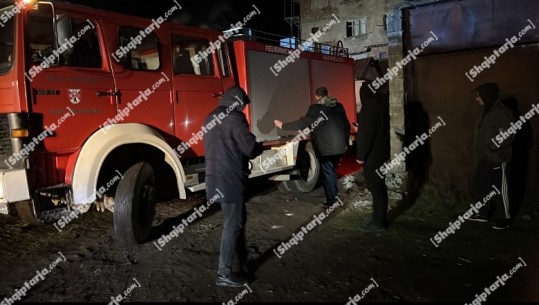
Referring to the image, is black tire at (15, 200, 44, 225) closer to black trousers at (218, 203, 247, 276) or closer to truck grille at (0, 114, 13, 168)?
truck grille at (0, 114, 13, 168)

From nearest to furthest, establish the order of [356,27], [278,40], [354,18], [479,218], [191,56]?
[479,218] < [191,56] < [278,40] < [354,18] < [356,27]

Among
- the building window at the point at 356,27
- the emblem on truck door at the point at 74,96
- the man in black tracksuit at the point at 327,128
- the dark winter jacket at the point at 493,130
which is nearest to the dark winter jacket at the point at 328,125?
the man in black tracksuit at the point at 327,128

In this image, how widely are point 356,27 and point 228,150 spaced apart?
2674cm

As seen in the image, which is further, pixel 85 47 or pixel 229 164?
pixel 85 47

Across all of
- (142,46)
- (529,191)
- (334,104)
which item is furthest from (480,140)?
(142,46)

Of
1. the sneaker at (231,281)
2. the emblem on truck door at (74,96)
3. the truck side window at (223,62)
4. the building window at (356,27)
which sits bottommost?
the sneaker at (231,281)

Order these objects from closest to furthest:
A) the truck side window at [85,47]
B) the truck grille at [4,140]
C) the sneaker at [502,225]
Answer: the truck grille at [4,140] < the truck side window at [85,47] < the sneaker at [502,225]

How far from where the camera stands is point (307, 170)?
309 inches

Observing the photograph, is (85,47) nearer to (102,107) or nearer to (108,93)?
(108,93)

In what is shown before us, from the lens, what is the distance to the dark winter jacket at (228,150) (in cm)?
365

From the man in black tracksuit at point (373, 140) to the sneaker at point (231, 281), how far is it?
2.07m

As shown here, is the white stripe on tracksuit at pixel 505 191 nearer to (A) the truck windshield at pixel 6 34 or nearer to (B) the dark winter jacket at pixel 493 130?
(B) the dark winter jacket at pixel 493 130

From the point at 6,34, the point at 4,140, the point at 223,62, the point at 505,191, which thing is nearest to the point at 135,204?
the point at 4,140

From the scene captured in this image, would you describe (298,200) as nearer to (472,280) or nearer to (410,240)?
(410,240)
